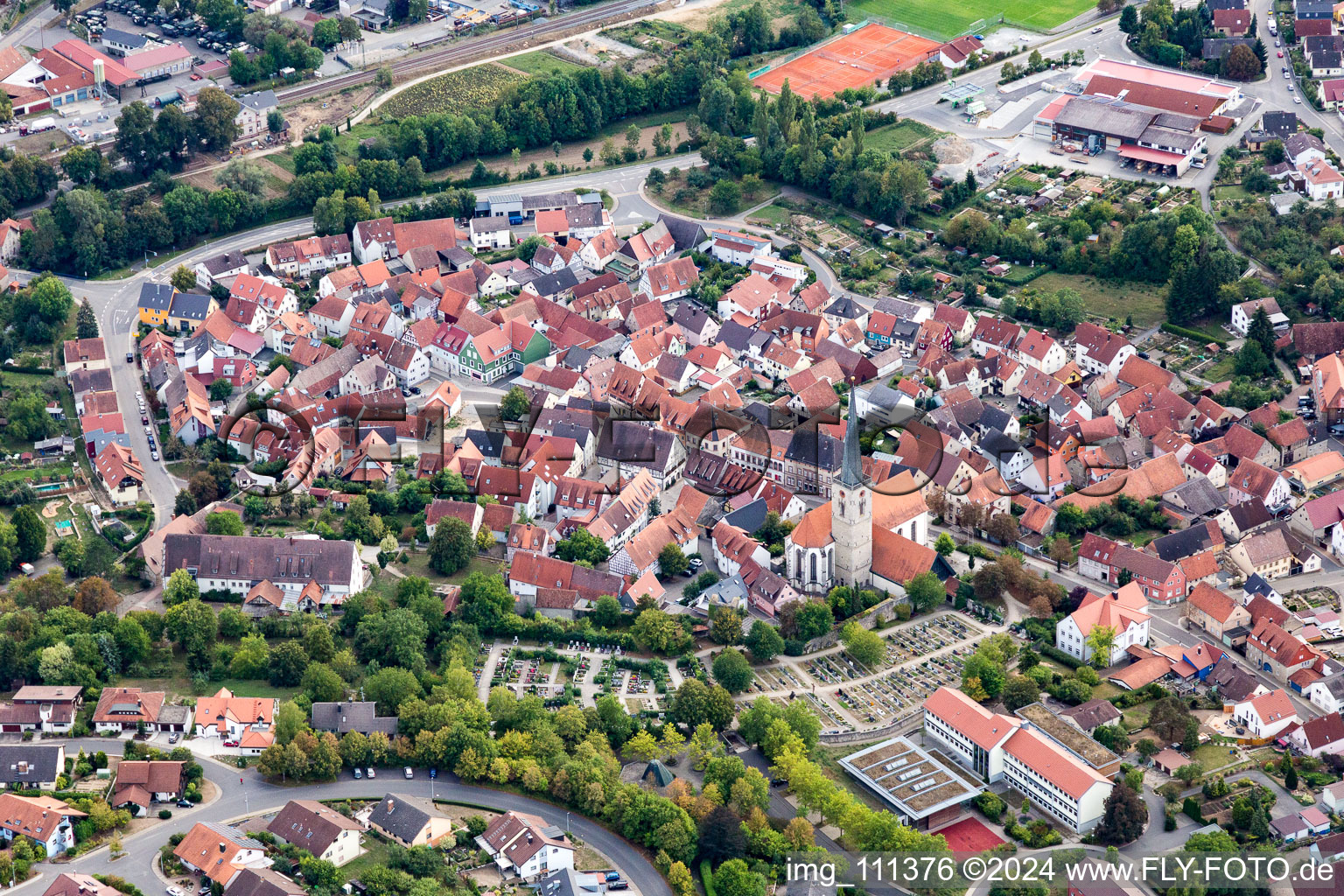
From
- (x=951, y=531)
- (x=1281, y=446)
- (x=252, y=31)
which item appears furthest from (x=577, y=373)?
(x=252, y=31)

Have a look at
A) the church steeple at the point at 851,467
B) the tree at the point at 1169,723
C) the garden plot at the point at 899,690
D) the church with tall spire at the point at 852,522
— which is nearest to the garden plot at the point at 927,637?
the garden plot at the point at 899,690

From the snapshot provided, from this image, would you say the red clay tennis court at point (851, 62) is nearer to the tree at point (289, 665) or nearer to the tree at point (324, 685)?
the tree at point (289, 665)

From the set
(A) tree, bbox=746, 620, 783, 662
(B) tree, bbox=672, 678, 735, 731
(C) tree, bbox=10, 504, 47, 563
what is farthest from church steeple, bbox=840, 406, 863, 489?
(C) tree, bbox=10, 504, 47, 563

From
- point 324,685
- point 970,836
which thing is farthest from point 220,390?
point 970,836

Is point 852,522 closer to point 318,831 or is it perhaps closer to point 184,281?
point 318,831

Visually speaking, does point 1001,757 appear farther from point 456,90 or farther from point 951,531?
point 456,90

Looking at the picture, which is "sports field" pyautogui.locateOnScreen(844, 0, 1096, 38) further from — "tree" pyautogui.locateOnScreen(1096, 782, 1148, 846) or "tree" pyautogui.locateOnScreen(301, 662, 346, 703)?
"tree" pyautogui.locateOnScreen(1096, 782, 1148, 846)
